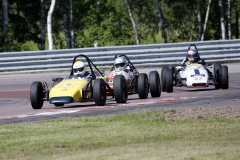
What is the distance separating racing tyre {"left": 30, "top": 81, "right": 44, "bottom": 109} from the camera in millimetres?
14281

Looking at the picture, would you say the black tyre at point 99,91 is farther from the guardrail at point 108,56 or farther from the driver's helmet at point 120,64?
the guardrail at point 108,56

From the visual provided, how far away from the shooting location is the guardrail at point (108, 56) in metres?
25.0

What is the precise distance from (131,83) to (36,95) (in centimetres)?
310

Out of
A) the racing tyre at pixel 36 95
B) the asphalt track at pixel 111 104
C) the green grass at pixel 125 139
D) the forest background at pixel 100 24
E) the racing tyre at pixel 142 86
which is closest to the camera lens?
the green grass at pixel 125 139

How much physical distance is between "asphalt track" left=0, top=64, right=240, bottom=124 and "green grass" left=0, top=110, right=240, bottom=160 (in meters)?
1.27

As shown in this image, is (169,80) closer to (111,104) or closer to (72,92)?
(111,104)

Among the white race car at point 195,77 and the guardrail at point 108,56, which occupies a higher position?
the guardrail at point 108,56

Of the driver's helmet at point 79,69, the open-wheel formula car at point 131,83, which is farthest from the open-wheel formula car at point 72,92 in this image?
the open-wheel formula car at point 131,83

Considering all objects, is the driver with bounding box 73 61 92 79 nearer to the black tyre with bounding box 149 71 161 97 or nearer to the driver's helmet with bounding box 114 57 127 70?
the driver's helmet with bounding box 114 57 127 70

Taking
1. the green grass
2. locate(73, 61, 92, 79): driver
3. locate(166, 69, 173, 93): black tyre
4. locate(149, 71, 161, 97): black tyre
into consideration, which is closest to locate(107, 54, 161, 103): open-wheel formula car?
locate(149, 71, 161, 97): black tyre

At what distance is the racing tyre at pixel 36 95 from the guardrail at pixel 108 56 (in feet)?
33.7

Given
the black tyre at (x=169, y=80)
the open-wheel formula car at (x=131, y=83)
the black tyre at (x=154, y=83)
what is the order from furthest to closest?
the black tyre at (x=169, y=80)
the black tyre at (x=154, y=83)
the open-wheel formula car at (x=131, y=83)

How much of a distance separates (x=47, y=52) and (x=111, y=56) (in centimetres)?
272

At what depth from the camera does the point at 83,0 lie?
149ft
